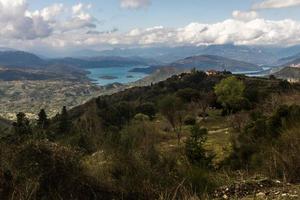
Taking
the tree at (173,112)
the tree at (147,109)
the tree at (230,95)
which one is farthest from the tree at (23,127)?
the tree at (230,95)

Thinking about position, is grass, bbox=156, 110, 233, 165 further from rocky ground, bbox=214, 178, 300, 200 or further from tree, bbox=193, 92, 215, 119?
rocky ground, bbox=214, 178, 300, 200

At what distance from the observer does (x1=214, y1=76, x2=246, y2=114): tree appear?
72500mm

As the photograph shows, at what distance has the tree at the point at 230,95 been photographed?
7250 cm

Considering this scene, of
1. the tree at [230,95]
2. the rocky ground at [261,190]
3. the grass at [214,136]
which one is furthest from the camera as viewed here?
the tree at [230,95]

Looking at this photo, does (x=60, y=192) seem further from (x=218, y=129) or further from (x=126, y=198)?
(x=218, y=129)

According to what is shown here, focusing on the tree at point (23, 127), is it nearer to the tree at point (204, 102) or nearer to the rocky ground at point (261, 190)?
the rocky ground at point (261, 190)

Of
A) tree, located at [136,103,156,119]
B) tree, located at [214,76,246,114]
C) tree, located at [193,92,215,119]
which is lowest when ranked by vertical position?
tree, located at [136,103,156,119]

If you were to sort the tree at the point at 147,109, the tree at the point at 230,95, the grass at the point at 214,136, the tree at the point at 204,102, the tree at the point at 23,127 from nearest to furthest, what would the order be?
1. the tree at the point at 23,127
2. the grass at the point at 214,136
3. the tree at the point at 230,95
4. the tree at the point at 204,102
5. the tree at the point at 147,109

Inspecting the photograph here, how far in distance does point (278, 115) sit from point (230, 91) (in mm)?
43430

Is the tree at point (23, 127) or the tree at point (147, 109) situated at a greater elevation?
the tree at point (23, 127)

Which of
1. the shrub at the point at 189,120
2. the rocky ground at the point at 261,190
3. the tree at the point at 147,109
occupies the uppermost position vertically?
the rocky ground at the point at 261,190

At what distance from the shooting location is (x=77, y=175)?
10023 millimetres

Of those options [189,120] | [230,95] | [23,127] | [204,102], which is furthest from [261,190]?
[204,102]

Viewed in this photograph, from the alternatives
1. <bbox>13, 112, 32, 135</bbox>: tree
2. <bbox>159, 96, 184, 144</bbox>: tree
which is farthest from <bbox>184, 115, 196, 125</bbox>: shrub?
<bbox>13, 112, 32, 135</bbox>: tree
